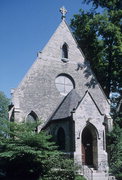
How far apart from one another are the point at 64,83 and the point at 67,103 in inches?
163

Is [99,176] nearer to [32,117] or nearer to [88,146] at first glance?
[88,146]

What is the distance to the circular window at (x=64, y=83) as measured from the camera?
27312 millimetres

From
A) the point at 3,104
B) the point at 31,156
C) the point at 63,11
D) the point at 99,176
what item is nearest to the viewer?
the point at 31,156

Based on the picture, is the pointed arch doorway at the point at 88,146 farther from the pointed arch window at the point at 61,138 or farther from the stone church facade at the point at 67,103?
the pointed arch window at the point at 61,138

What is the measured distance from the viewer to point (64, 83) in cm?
2759

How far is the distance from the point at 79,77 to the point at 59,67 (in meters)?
2.52

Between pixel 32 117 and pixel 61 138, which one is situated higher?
pixel 32 117

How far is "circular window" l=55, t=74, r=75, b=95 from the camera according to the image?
89.6 feet

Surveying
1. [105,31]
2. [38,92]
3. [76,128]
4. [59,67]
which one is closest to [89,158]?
[76,128]

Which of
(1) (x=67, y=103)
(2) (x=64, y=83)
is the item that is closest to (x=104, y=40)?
(2) (x=64, y=83)

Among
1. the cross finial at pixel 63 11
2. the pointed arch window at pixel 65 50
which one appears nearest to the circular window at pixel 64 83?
the pointed arch window at pixel 65 50

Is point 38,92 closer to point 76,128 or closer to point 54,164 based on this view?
point 76,128

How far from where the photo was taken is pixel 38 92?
2569cm

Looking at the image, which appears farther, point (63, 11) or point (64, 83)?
point (63, 11)
